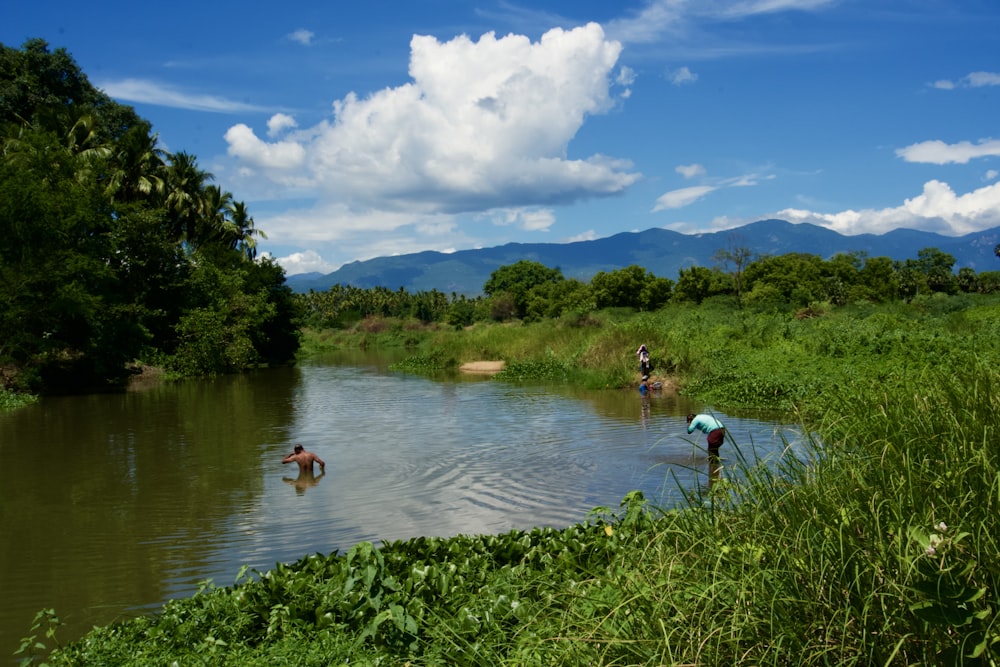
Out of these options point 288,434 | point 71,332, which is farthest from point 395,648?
point 71,332

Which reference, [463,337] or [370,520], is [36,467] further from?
[463,337]

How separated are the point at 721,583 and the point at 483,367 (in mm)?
35578

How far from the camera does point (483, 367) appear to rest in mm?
39844

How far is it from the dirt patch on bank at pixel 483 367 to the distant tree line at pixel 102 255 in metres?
13.0

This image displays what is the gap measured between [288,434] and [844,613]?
17.9 metres

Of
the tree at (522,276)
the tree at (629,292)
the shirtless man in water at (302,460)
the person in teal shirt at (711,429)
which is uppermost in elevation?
the tree at (522,276)

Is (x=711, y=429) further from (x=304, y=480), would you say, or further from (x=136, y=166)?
(x=136, y=166)

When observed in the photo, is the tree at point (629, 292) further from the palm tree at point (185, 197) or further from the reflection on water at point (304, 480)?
the reflection on water at point (304, 480)

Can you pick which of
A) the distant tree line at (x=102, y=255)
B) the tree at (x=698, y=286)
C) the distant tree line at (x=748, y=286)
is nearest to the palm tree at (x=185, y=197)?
the distant tree line at (x=102, y=255)

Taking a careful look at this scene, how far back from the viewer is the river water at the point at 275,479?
30.8ft

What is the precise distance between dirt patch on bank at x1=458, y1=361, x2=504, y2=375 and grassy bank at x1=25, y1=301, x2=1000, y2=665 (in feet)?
98.7

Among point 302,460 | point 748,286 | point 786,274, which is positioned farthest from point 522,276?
point 302,460

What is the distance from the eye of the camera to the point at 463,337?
145ft

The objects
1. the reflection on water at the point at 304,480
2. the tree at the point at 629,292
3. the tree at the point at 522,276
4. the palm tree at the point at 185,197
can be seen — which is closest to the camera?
the reflection on water at the point at 304,480
